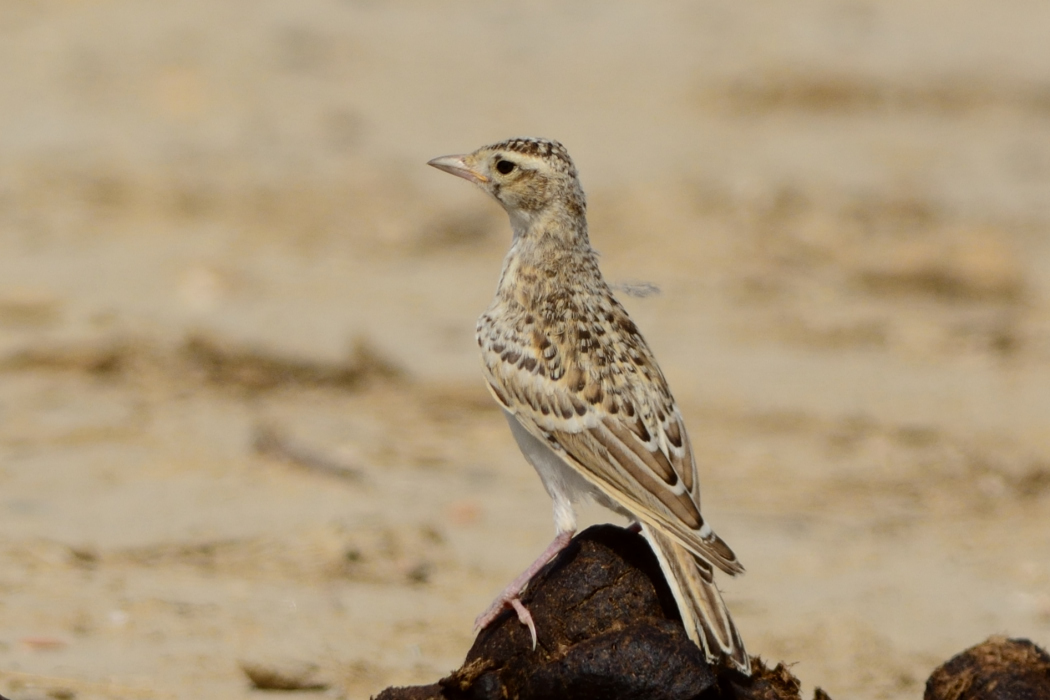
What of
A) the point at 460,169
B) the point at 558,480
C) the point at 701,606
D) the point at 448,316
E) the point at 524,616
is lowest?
the point at 524,616

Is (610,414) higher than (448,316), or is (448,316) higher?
(448,316)

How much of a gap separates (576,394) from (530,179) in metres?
0.99

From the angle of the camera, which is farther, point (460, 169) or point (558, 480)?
point (460, 169)

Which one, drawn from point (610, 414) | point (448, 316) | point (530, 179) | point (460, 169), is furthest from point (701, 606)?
point (448, 316)

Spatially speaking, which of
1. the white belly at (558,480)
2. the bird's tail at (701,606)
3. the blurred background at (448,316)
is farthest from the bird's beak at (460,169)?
the blurred background at (448,316)

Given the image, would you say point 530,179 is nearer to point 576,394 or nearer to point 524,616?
point 576,394

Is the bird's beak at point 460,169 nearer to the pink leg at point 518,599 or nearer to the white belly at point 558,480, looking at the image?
the white belly at point 558,480

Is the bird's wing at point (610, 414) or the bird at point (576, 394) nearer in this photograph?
the bird at point (576, 394)

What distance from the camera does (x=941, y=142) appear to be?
1612 centimetres

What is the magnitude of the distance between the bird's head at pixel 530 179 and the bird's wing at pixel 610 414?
54 centimetres

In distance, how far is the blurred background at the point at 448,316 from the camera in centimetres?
717

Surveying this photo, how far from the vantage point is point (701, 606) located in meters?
4.85

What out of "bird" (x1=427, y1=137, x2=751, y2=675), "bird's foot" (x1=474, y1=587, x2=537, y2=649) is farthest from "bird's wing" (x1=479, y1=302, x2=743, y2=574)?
"bird's foot" (x1=474, y1=587, x2=537, y2=649)

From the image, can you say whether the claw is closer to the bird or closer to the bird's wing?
the bird
